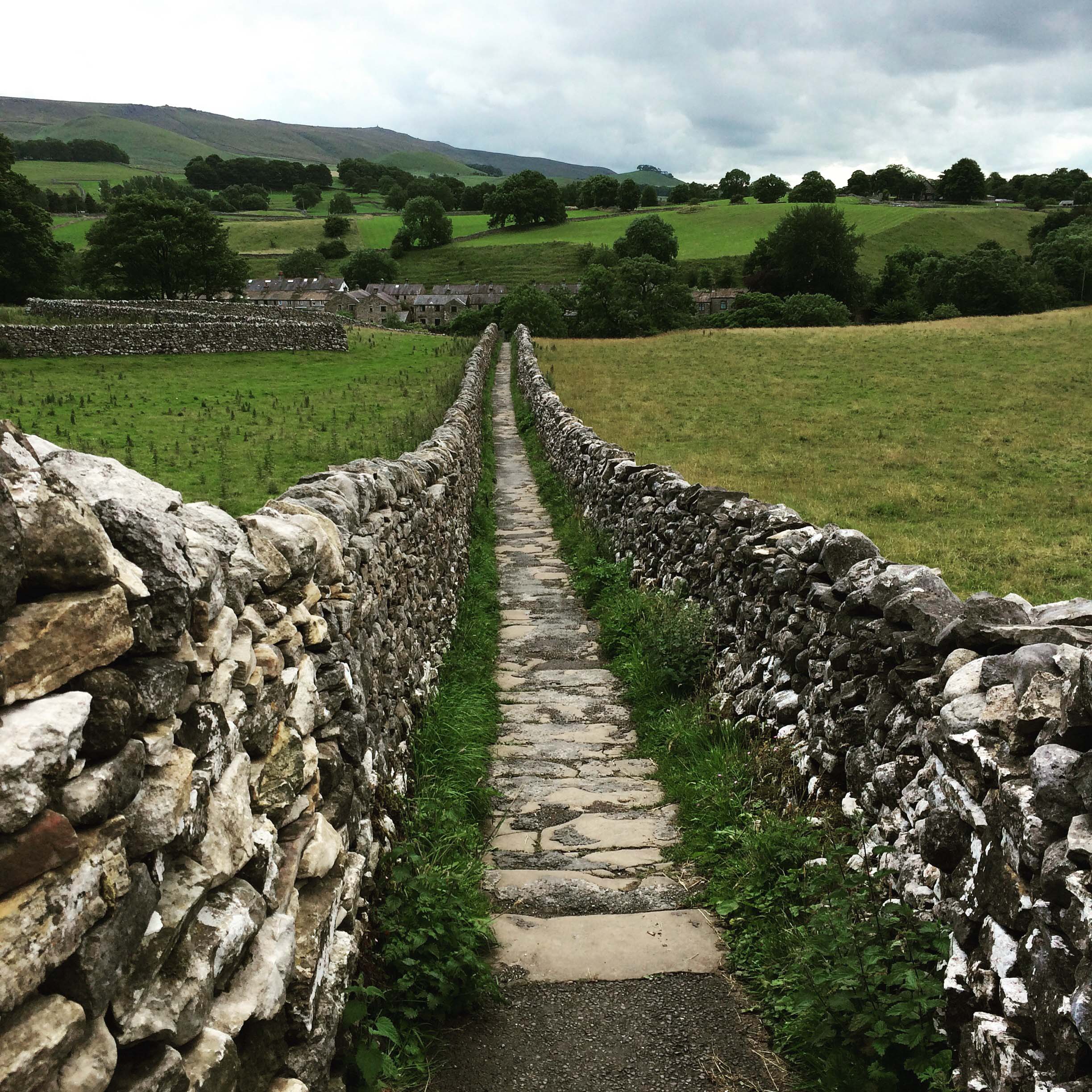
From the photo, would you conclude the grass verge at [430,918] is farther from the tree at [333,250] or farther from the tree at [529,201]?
the tree at [529,201]

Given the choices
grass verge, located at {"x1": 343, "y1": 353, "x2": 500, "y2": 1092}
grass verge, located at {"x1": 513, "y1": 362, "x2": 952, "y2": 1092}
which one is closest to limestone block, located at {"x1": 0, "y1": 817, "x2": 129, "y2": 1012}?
grass verge, located at {"x1": 343, "y1": 353, "x2": 500, "y2": 1092}

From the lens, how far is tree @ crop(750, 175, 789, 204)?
452ft

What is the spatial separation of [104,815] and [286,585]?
191 centimetres

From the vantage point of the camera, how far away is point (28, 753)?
1756mm

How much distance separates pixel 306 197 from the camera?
172 metres

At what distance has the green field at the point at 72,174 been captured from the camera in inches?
6398

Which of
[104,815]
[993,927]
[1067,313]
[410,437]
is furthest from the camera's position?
[1067,313]

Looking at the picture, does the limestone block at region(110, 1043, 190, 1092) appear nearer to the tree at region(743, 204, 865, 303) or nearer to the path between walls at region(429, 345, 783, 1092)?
the path between walls at region(429, 345, 783, 1092)

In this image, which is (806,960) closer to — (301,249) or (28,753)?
(28,753)

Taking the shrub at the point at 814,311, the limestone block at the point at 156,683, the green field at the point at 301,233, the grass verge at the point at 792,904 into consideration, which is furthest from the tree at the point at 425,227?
the limestone block at the point at 156,683

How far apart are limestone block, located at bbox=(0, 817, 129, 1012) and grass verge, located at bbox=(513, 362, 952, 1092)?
9.16ft

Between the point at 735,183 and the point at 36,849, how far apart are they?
171232 mm

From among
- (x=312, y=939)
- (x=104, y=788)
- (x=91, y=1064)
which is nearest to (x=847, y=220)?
(x=312, y=939)

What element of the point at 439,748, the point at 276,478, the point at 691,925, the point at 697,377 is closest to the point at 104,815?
the point at 691,925
